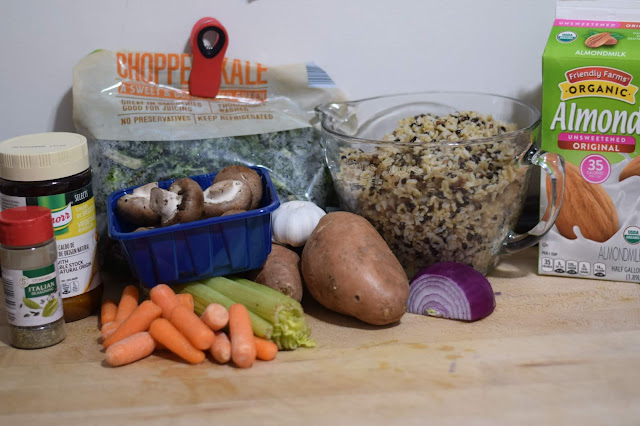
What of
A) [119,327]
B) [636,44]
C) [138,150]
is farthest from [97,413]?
[636,44]

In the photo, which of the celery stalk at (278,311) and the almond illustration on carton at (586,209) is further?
the almond illustration on carton at (586,209)

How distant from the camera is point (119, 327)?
1.15 meters

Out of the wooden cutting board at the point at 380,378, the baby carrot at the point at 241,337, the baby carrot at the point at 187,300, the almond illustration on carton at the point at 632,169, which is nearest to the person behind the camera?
the wooden cutting board at the point at 380,378

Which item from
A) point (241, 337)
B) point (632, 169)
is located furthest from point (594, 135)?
point (241, 337)

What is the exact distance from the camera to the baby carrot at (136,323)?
113 cm

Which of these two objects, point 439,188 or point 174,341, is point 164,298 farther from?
point 439,188

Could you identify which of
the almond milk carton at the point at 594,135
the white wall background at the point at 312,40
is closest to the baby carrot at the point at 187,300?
the white wall background at the point at 312,40

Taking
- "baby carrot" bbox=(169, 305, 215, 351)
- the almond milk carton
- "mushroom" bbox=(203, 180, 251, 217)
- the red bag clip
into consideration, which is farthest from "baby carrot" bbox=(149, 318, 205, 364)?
the almond milk carton

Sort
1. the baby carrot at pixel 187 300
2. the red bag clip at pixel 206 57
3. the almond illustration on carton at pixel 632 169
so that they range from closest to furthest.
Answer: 1. the baby carrot at pixel 187 300
2. the almond illustration on carton at pixel 632 169
3. the red bag clip at pixel 206 57

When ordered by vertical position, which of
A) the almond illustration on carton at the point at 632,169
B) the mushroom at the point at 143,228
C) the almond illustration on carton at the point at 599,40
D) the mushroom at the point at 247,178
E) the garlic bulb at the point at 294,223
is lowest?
the garlic bulb at the point at 294,223

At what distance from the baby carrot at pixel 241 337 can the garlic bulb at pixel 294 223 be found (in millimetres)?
239

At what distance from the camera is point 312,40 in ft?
4.83

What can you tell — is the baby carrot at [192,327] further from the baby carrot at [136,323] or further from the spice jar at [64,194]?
the spice jar at [64,194]

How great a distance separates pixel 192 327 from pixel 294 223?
32cm
